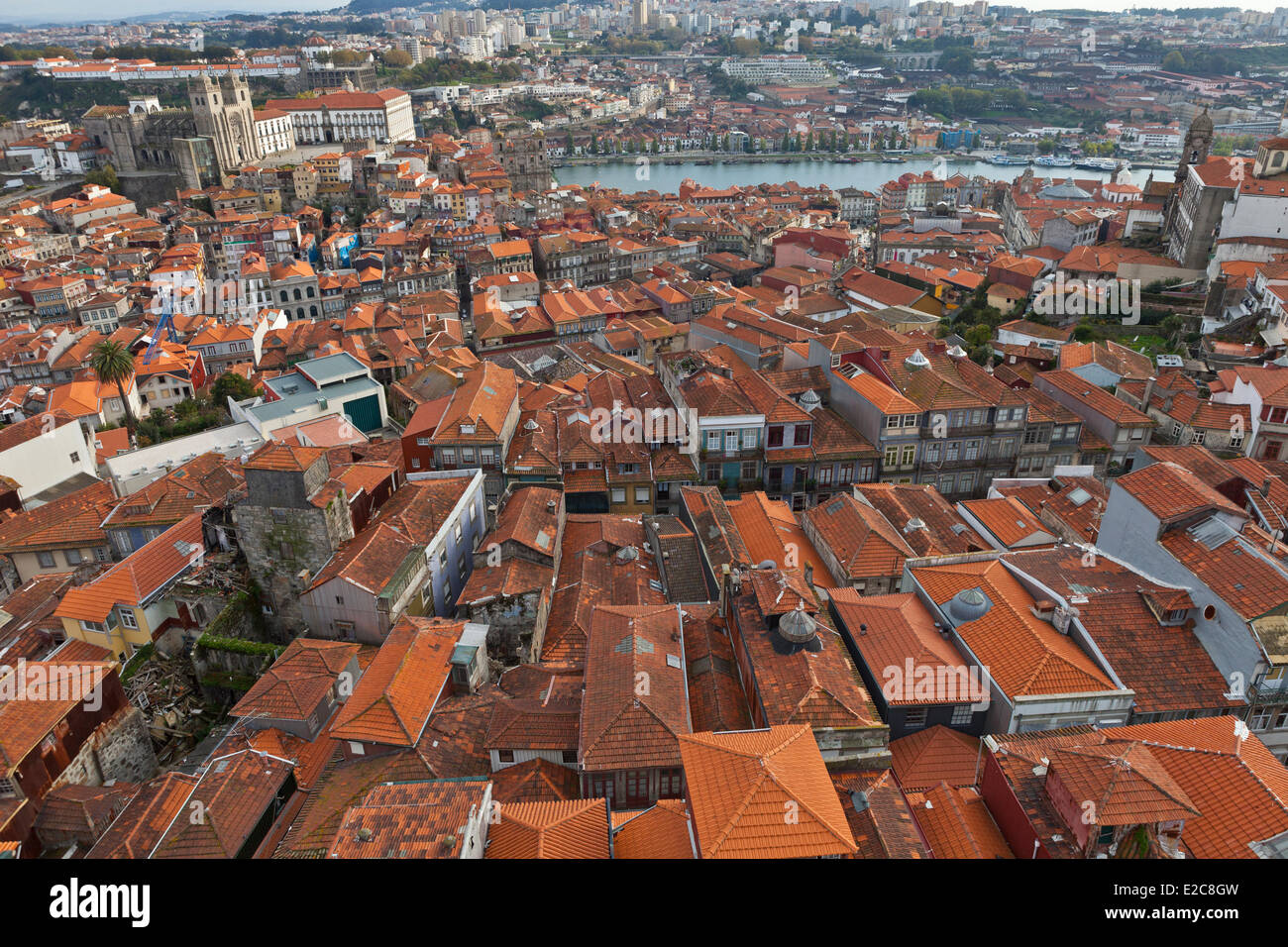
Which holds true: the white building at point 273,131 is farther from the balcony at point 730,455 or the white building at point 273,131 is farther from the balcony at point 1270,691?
the balcony at point 1270,691

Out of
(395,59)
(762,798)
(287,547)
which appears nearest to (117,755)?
(287,547)

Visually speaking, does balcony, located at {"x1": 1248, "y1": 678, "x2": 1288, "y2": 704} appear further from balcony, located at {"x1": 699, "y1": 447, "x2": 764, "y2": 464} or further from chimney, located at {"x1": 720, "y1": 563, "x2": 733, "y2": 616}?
balcony, located at {"x1": 699, "y1": 447, "x2": 764, "y2": 464}

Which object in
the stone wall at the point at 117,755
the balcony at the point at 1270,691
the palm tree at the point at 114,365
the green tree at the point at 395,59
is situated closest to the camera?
the balcony at the point at 1270,691

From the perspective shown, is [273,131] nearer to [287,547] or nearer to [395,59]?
[395,59]

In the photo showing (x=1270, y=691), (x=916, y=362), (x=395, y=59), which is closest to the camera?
(x=1270, y=691)

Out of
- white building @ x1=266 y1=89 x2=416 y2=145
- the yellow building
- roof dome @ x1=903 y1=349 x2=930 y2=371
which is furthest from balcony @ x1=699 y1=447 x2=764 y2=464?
white building @ x1=266 y1=89 x2=416 y2=145

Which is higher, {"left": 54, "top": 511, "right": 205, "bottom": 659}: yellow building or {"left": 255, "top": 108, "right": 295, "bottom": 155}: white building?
{"left": 255, "top": 108, "right": 295, "bottom": 155}: white building

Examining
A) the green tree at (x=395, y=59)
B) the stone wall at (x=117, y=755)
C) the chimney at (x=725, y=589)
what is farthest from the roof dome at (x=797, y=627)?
the green tree at (x=395, y=59)

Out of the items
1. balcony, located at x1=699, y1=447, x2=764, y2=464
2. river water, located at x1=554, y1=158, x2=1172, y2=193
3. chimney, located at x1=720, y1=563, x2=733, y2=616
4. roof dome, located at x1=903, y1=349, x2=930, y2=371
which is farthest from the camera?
river water, located at x1=554, y1=158, x2=1172, y2=193
